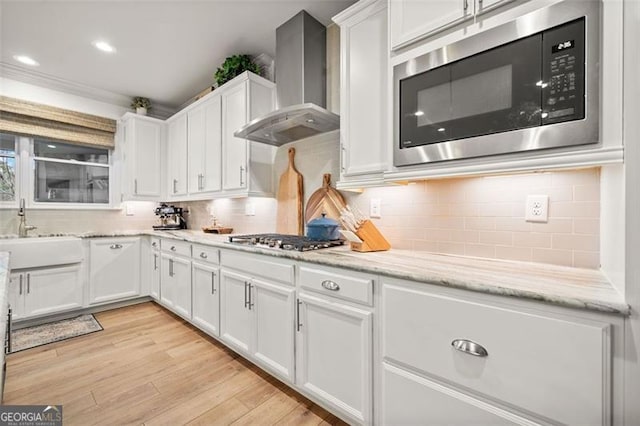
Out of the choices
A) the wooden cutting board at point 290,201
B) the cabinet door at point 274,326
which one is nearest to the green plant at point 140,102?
the wooden cutting board at point 290,201

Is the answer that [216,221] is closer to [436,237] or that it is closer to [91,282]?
[91,282]

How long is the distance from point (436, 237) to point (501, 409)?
0.90 meters

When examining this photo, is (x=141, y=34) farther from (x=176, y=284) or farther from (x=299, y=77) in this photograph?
(x=176, y=284)

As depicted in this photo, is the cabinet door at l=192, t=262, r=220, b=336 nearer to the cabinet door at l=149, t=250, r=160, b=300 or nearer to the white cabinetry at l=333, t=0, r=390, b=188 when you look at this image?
the cabinet door at l=149, t=250, r=160, b=300

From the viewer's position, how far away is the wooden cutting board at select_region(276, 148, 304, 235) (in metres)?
2.46

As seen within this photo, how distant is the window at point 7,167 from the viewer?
3.07 m

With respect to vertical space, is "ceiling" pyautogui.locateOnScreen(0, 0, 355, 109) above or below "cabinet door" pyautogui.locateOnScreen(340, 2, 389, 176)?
above

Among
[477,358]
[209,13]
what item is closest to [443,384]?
[477,358]

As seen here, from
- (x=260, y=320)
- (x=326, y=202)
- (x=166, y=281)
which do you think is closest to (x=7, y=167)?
(x=166, y=281)

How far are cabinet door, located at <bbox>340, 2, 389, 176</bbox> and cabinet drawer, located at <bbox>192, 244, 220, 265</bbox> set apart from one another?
4.04 feet

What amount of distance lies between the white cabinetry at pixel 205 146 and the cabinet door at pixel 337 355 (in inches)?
73.3

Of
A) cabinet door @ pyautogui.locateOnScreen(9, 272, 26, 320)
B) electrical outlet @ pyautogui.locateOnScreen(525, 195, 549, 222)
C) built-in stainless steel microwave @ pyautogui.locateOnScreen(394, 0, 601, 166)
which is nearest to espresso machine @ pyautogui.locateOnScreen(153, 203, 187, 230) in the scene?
cabinet door @ pyautogui.locateOnScreen(9, 272, 26, 320)

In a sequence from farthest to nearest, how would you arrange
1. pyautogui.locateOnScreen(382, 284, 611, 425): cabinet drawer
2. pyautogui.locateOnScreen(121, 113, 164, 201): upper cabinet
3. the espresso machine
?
the espresso machine
pyautogui.locateOnScreen(121, 113, 164, 201): upper cabinet
pyautogui.locateOnScreen(382, 284, 611, 425): cabinet drawer

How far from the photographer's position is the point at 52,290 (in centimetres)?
286
